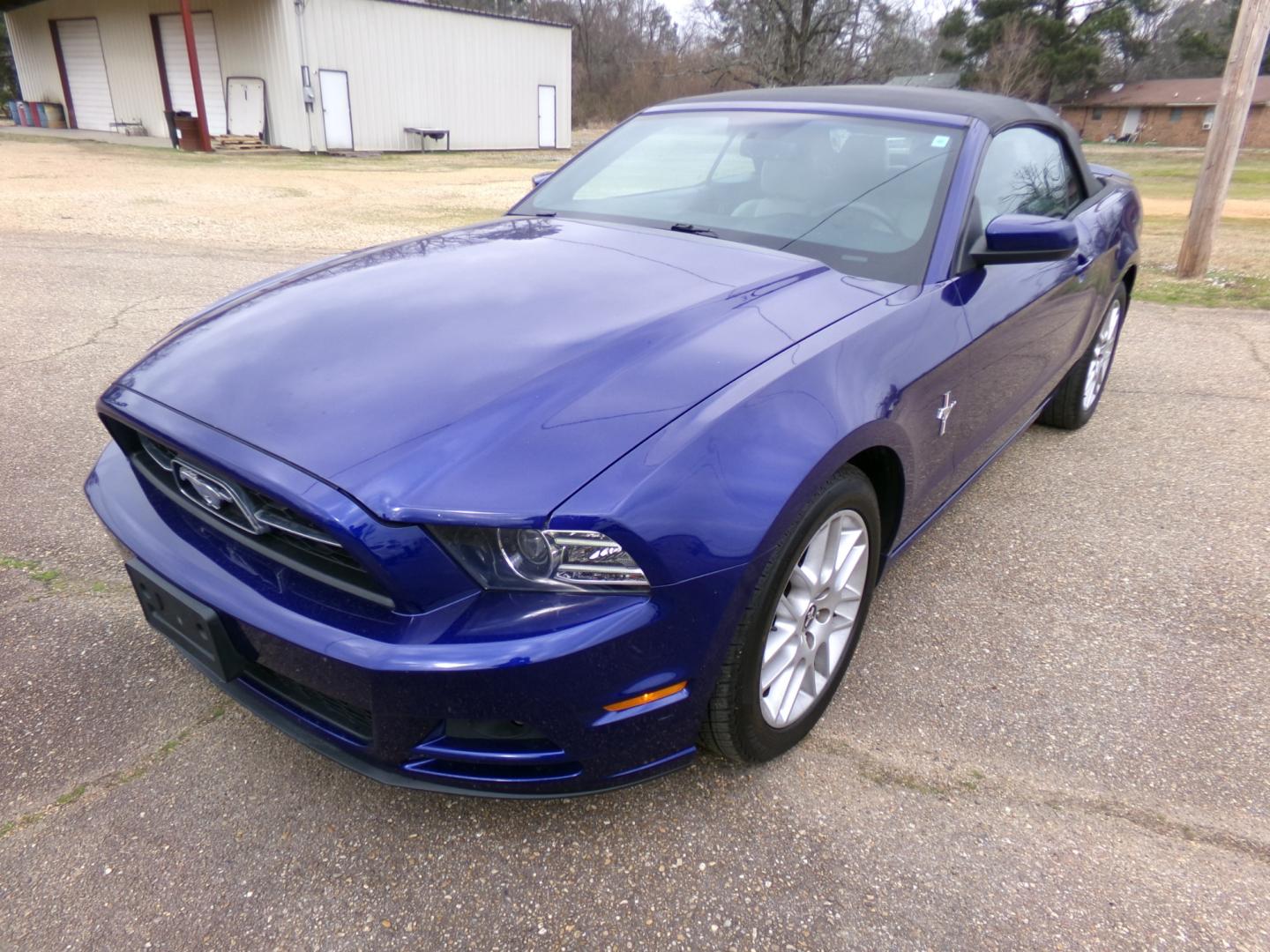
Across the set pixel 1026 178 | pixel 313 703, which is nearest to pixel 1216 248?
pixel 1026 178

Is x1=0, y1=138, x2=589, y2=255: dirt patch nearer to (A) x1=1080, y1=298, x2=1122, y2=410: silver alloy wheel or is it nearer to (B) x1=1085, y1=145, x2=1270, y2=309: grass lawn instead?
(A) x1=1080, y1=298, x2=1122, y2=410: silver alloy wheel

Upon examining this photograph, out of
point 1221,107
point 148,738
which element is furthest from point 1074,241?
point 1221,107

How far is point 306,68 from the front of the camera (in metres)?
21.8

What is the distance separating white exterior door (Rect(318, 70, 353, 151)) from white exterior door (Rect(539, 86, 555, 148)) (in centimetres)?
723

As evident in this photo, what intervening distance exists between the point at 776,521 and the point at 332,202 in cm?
1276

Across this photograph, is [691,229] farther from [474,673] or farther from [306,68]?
[306,68]

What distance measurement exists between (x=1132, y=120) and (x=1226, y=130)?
57344 millimetres

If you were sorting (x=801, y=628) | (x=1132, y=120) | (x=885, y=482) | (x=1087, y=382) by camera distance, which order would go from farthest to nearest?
(x=1132, y=120) < (x=1087, y=382) < (x=885, y=482) < (x=801, y=628)

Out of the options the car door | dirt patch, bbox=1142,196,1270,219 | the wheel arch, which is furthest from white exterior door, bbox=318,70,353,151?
the wheel arch

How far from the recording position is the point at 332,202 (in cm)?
1280

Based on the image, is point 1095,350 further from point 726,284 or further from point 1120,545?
point 726,284

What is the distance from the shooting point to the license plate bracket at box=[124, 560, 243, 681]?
1741mm

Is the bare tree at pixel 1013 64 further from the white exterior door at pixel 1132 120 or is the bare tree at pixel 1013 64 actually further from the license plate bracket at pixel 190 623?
the license plate bracket at pixel 190 623

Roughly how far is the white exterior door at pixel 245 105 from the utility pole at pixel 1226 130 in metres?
21.8
